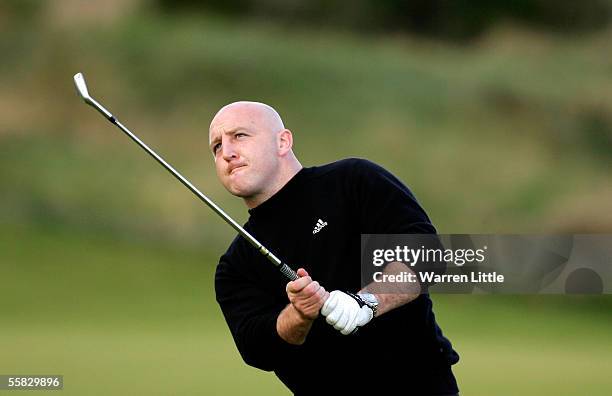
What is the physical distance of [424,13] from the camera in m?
35.3

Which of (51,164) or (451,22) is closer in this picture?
(51,164)

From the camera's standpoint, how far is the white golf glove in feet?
14.4

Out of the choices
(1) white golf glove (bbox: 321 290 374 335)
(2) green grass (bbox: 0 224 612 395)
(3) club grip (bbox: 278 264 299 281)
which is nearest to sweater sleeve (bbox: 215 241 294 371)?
(3) club grip (bbox: 278 264 299 281)

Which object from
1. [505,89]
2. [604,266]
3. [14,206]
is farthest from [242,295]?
[505,89]

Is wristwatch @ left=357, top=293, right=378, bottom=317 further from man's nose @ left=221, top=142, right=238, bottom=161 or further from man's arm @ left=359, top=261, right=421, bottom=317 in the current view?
man's nose @ left=221, top=142, right=238, bottom=161

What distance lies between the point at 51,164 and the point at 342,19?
34.8 ft

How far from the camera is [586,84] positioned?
103ft

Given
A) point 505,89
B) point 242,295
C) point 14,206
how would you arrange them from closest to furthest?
point 242,295
point 14,206
point 505,89

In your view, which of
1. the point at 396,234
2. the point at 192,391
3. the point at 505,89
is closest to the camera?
the point at 396,234

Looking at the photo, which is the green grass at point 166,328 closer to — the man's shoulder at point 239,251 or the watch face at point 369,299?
the man's shoulder at point 239,251

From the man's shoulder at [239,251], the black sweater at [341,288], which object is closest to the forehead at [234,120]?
the black sweater at [341,288]

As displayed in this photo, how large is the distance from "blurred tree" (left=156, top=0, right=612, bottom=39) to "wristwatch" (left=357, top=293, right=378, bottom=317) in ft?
99.1

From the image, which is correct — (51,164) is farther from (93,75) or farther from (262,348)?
(262,348)

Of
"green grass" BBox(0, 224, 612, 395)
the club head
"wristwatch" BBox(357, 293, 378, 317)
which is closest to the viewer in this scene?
"wristwatch" BBox(357, 293, 378, 317)
